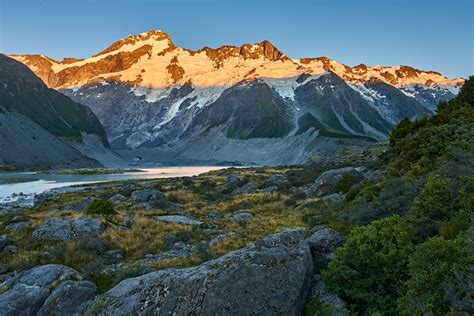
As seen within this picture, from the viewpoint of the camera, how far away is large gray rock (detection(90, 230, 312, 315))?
919cm

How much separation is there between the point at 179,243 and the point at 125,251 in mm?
3175

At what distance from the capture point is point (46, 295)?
13.7 meters

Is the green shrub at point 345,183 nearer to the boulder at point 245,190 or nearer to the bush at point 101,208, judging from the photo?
the boulder at point 245,190

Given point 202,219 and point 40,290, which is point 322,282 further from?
point 202,219

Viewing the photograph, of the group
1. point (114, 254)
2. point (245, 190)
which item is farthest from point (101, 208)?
point (245, 190)

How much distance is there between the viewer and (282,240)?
38.2ft

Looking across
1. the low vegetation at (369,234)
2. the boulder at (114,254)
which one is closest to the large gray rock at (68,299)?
the low vegetation at (369,234)

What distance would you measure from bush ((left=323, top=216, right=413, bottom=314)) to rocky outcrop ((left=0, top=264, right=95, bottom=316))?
8129 mm

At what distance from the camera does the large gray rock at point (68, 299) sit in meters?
12.6

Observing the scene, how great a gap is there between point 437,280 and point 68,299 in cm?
1098

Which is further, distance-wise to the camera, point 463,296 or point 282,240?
point 282,240

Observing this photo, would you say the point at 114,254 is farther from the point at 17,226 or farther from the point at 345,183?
the point at 345,183

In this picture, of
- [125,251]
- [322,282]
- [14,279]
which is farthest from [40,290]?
[322,282]

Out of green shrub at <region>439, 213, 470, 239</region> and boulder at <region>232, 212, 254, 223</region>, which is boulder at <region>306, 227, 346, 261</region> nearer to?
green shrub at <region>439, 213, 470, 239</region>
